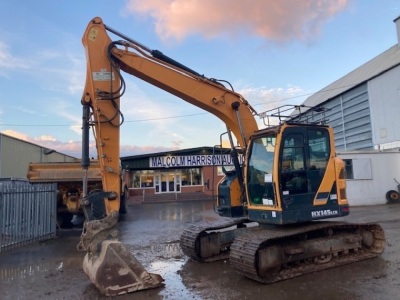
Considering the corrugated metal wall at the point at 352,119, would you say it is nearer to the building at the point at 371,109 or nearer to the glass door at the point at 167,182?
the building at the point at 371,109

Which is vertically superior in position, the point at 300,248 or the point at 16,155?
the point at 16,155

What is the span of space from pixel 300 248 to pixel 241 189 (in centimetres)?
175

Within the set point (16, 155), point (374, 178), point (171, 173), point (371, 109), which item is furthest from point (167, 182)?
point (374, 178)

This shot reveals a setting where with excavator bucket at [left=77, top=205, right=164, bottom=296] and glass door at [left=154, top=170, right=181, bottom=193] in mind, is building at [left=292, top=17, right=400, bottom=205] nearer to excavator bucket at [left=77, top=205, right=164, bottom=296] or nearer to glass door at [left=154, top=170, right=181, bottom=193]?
excavator bucket at [left=77, top=205, right=164, bottom=296]

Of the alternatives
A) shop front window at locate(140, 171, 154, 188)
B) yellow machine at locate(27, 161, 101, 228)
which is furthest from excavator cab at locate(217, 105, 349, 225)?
shop front window at locate(140, 171, 154, 188)

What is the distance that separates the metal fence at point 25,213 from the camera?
10.2 metres

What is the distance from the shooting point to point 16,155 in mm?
26469

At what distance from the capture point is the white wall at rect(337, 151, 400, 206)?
741 inches

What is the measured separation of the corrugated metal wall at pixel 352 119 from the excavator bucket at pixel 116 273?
1987 cm

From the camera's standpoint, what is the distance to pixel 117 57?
695 centimetres

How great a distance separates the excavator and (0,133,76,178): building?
813 inches

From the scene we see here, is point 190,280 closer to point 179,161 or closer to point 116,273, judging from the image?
point 116,273

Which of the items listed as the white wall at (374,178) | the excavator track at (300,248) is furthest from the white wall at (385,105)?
the excavator track at (300,248)

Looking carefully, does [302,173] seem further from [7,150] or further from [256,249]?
[7,150]
